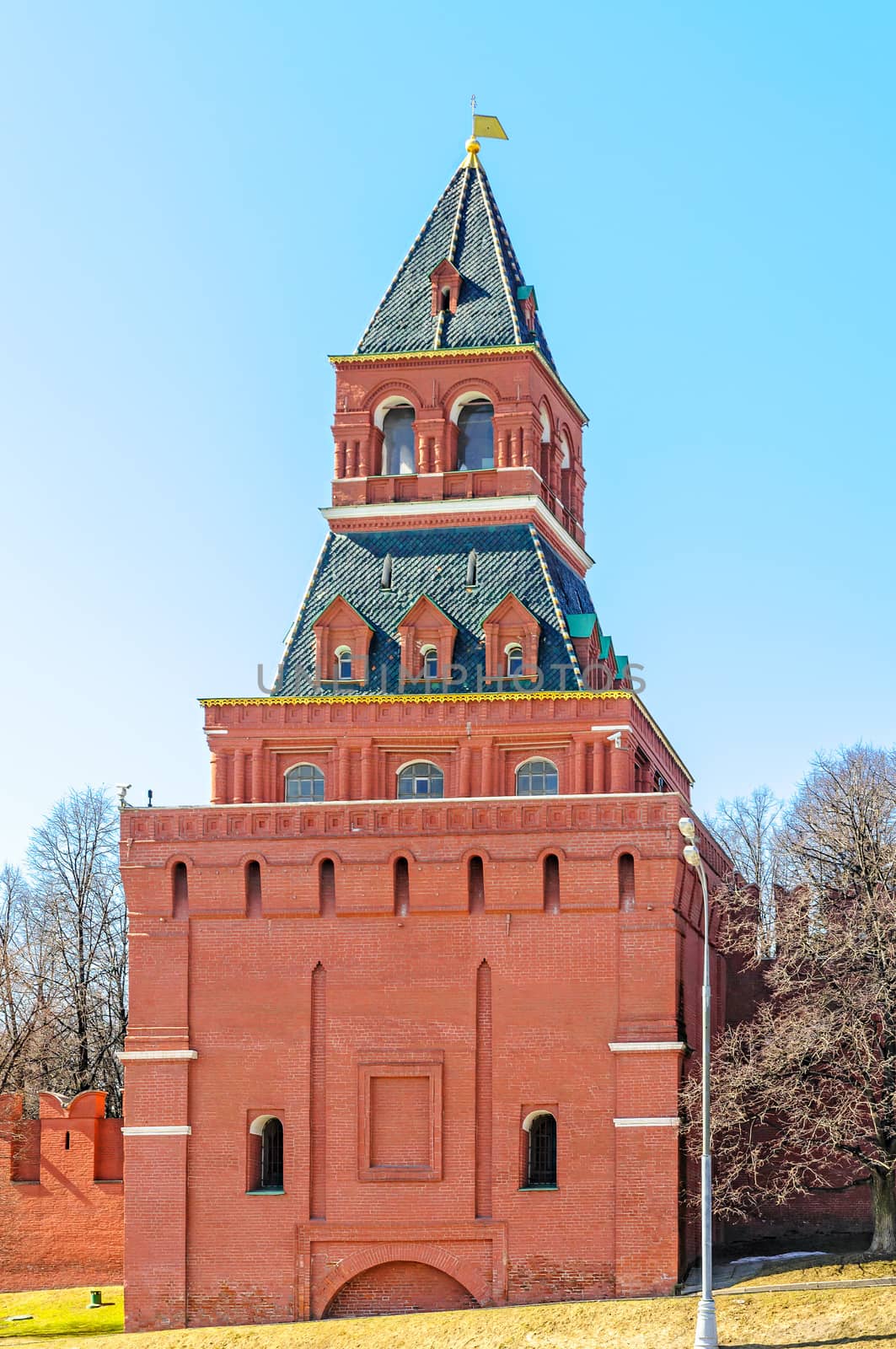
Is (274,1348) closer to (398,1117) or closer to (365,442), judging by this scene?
(398,1117)

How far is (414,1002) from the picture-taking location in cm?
3925

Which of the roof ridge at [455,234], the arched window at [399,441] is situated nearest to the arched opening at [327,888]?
the arched window at [399,441]

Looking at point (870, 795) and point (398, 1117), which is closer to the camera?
point (398, 1117)

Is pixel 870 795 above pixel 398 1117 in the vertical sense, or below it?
above

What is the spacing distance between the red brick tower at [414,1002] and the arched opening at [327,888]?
0.06m

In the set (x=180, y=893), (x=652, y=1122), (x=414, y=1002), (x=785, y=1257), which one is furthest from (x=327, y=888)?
(x=785, y=1257)

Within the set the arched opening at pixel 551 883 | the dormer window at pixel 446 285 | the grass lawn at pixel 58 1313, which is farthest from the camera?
the dormer window at pixel 446 285

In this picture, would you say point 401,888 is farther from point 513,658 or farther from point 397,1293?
point 397,1293

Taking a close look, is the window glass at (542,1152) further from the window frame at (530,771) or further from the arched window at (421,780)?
the arched window at (421,780)

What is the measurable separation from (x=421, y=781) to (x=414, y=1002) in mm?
4769

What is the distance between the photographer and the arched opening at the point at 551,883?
39281 millimetres

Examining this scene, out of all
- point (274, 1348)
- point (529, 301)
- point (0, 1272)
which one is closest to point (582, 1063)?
point (274, 1348)

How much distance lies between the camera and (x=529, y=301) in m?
47.0

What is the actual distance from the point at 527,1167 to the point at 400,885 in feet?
17.9
